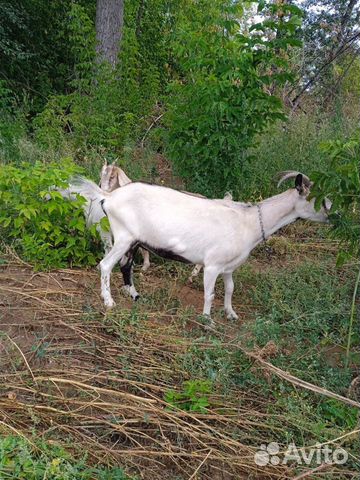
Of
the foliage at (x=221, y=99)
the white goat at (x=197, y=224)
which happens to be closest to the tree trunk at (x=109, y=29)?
the foliage at (x=221, y=99)

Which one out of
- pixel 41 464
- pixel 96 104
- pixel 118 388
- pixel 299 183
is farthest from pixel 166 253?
pixel 96 104

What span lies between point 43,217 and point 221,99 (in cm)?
229

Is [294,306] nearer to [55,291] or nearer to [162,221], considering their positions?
[162,221]

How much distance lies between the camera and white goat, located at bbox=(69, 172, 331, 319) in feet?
15.1

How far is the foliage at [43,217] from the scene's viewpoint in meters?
5.16

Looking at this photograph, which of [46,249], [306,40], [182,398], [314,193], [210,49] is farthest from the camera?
[306,40]

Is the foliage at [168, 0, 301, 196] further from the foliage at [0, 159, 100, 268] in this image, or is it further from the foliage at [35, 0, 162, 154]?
the foliage at [35, 0, 162, 154]

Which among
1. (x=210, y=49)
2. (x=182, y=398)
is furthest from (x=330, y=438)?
(x=210, y=49)

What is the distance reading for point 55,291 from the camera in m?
4.66

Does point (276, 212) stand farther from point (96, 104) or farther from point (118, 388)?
point (96, 104)

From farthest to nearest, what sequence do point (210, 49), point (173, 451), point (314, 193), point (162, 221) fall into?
point (210, 49)
point (162, 221)
point (314, 193)
point (173, 451)

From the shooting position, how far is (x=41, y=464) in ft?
8.45

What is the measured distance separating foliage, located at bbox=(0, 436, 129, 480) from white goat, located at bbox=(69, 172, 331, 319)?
204 cm

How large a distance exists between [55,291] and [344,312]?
2.48 metres
